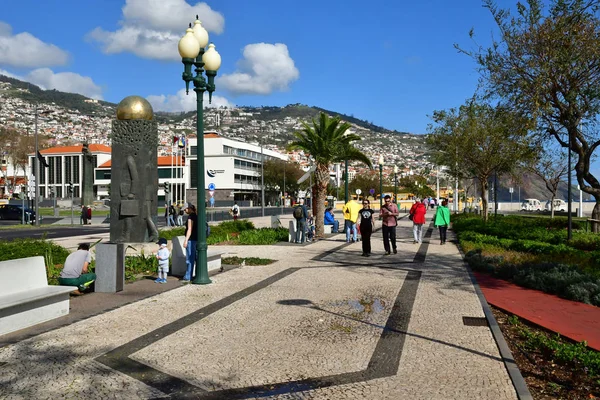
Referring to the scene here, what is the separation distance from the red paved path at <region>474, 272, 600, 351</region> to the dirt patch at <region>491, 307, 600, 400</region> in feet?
2.29

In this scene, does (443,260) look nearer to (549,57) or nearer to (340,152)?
(549,57)

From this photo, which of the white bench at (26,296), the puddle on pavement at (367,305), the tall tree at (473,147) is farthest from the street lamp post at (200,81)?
the tall tree at (473,147)

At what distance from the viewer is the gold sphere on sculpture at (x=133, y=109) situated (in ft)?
50.4

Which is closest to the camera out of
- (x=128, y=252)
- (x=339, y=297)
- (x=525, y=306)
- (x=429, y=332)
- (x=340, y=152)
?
(x=429, y=332)

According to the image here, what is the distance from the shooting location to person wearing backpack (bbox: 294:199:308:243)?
59.6 feet

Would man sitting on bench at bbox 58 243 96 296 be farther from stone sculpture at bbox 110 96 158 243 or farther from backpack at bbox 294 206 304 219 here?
backpack at bbox 294 206 304 219

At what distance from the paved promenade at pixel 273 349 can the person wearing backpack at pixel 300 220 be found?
27.7 ft

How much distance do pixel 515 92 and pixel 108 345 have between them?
14.2 metres

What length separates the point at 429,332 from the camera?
6.34 metres

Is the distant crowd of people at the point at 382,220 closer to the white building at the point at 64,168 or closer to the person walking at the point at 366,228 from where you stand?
the person walking at the point at 366,228

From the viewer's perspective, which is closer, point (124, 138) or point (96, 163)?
point (124, 138)

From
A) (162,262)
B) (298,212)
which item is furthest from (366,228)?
(162,262)

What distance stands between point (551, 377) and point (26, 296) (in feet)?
19.5

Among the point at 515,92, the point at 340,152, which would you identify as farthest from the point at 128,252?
the point at 515,92
